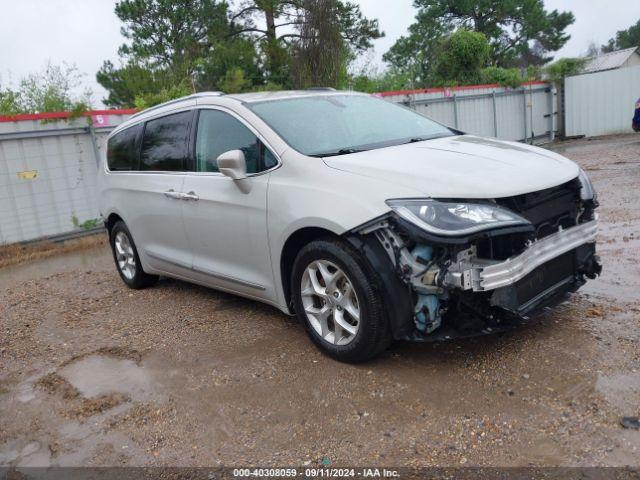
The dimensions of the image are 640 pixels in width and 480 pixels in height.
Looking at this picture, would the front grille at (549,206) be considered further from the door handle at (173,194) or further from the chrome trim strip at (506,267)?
the door handle at (173,194)

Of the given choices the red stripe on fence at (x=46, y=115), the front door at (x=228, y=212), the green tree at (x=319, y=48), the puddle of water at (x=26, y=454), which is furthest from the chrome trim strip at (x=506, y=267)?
the green tree at (x=319, y=48)

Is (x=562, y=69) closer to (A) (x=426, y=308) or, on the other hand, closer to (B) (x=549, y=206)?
(B) (x=549, y=206)

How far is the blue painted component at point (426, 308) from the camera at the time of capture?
10.7 ft

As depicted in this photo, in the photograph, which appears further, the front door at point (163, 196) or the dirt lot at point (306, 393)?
the front door at point (163, 196)

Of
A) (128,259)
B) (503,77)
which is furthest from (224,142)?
(503,77)

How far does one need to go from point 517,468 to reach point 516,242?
1.25m

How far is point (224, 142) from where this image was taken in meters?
4.51

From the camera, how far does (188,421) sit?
3371 millimetres

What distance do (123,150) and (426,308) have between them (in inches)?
156

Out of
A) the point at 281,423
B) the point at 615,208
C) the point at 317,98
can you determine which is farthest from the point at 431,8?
the point at 281,423

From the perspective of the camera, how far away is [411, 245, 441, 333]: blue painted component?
326cm

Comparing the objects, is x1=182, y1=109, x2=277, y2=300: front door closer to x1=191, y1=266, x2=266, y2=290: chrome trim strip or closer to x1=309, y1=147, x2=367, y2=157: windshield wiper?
x1=191, y1=266, x2=266, y2=290: chrome trim strip

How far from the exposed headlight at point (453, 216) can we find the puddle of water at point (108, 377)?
1.99 m

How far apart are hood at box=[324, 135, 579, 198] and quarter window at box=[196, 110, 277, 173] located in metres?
0.58
